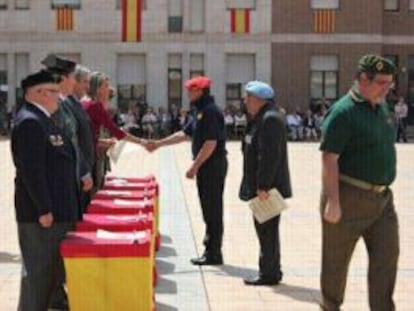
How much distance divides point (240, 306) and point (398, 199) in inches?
342

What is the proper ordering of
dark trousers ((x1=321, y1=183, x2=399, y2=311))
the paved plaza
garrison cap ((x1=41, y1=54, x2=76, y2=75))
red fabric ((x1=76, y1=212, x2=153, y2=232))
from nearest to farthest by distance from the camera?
dark trousers ((x1=321, y1=183, x2=399, y2=311)) → red fabric ((x1=76, y1=212, x2=153, y2=232)) → garrison cap ((x1=41, y1=54, x2=76, y2=75)) → the paved plaza

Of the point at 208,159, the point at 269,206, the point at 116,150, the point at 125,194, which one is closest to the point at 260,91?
the point at 269,206

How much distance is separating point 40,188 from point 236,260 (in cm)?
423

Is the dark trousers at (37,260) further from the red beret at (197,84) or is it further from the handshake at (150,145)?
the handshake at (150,145)

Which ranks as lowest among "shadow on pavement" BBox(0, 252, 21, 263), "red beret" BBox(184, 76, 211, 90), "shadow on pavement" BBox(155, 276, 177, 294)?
"shadow on pavement" BBox(0, 252, 21, 263)

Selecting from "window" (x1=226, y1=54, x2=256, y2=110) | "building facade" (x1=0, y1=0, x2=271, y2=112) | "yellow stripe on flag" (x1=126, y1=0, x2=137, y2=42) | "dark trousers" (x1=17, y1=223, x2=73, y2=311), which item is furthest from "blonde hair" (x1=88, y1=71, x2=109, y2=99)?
"window" (x1=226, y1=54, x2=256, y2=110)

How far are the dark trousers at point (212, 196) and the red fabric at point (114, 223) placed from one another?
2151mm

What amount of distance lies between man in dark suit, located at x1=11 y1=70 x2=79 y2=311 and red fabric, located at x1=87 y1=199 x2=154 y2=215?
1327 mm

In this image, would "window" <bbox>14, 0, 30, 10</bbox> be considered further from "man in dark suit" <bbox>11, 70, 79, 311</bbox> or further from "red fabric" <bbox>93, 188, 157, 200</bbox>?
"man in dark suit" <bbox>11, 70, 79, 311</bbox>

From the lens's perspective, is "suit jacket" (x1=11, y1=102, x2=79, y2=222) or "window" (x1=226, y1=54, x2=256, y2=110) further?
"window" (x1=226, y1=54, x2=256, y2=110)

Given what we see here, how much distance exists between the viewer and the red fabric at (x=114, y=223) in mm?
6781

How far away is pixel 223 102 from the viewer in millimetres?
43469

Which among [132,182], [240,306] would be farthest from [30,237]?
[132,182]

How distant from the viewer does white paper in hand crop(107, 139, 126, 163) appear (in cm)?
1020
